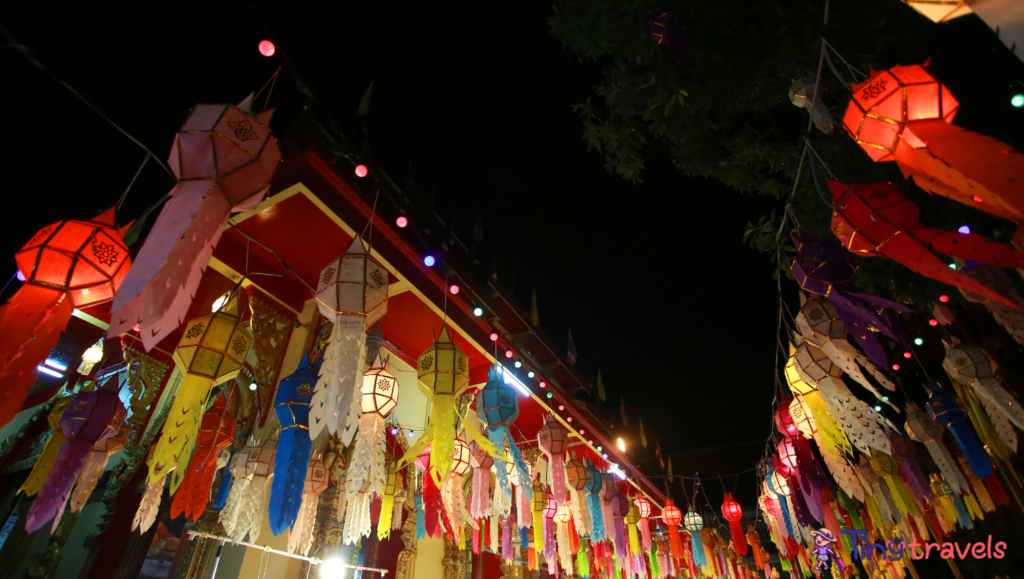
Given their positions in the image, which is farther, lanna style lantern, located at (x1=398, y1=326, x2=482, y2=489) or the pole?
the pole

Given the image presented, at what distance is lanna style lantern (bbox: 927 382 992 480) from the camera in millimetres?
3916

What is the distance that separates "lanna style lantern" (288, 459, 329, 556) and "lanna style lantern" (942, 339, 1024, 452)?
5430 millimetres

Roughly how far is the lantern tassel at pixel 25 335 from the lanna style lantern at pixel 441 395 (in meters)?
1.59

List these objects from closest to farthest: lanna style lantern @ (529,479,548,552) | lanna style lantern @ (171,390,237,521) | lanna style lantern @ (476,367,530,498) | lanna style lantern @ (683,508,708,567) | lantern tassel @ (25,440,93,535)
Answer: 1. lantern tassel @ (25,440,93,535)
2. lanna style lantern @ (171,390,237,521)
3. lanna style lantern @ (476,367,530,498)
4. lanna style lantern @ (529,479,548,552)
5. lanna style lantern @ (683,508,708,567)

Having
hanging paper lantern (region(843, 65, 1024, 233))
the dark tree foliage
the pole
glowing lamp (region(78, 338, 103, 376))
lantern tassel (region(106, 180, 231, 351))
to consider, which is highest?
the dark tree foliage

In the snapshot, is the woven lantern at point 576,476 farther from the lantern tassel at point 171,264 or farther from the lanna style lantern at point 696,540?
the lanna style lantern at point 696,540

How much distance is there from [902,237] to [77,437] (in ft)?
14.9

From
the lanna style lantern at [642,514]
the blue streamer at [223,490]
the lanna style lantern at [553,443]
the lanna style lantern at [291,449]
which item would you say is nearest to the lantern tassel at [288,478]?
the lanna style lantern at [291,449]

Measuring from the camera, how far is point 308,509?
11.3 ft

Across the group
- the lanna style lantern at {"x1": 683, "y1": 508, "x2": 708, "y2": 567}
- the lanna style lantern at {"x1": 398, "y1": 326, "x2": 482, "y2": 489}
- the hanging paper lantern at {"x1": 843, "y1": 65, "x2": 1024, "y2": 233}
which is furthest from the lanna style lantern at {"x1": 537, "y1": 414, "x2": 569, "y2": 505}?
the lanna style lantern at {"x1": 683, "y1": 508, "x2": 708, "y2": 567}

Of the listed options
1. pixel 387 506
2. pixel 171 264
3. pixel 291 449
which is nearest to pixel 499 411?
pixel 387 506

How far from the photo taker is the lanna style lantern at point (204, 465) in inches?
121

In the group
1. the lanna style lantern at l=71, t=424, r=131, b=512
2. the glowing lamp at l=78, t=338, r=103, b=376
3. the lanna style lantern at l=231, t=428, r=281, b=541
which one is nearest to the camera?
the lanna style lantern at l=71, t=424, r=131, b=512

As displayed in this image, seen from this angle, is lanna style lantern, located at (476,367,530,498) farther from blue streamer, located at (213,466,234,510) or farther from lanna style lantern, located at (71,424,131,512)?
lanna style lantern, located at (71,424,131,512)
